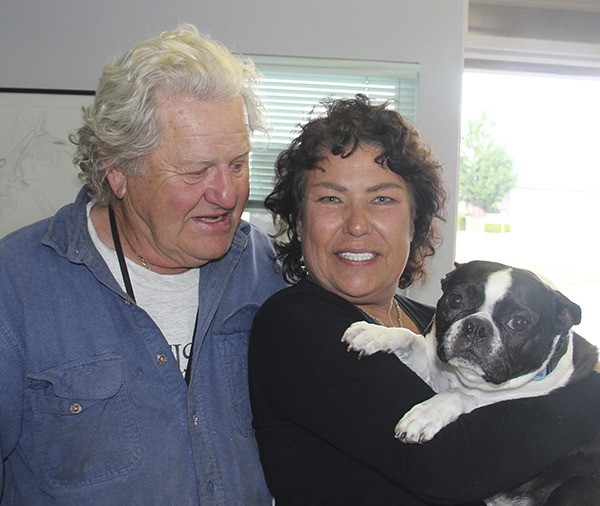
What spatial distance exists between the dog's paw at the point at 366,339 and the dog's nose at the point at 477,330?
20 cm

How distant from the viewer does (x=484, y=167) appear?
163 inches

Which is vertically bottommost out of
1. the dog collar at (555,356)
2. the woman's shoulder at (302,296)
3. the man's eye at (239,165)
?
the dog collar at (555,356)

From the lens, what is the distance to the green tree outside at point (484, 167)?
13.4ft

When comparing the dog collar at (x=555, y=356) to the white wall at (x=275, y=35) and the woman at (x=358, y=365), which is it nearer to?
the woman at (x=358, y=365)

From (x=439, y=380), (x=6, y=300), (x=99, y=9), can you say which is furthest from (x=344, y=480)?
(x=99, y=9)

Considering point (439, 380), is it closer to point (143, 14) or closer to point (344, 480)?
point (344, 480)

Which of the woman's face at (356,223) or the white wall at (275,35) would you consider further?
the white wall at (275,35)

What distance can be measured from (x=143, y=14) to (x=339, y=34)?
1028mm

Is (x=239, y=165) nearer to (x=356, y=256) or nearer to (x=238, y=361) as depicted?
(x=356, y=256)

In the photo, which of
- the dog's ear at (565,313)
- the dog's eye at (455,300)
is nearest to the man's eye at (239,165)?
the dog's eye at (455,300)

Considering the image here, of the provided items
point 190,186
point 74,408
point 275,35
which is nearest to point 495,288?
point 190,186

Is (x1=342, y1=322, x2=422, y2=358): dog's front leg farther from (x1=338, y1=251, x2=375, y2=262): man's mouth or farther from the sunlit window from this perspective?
the sunlit window

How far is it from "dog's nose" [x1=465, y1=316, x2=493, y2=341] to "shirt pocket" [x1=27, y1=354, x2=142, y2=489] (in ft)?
2.69

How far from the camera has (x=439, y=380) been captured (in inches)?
72.9
